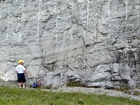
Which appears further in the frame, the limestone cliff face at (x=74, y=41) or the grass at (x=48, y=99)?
the limestone cliff face at (x=74, y=41)

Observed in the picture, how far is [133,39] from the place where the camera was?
20.8 m

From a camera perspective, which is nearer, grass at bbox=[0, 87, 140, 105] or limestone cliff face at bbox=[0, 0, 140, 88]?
grass at bbox=[0, 87, 140, 105]

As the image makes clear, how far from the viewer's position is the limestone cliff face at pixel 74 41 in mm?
20516

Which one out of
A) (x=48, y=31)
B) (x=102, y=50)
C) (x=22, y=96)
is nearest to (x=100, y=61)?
(x=102, y=50)

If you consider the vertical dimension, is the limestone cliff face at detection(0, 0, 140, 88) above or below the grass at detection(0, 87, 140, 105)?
above

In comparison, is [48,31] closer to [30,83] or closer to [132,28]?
[30,83]

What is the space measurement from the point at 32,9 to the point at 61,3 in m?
2.34

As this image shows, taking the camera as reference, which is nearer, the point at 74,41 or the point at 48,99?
the point at 48,99

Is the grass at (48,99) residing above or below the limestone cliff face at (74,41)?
below

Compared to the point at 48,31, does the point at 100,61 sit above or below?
below

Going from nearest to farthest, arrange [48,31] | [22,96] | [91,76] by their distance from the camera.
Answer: [22,96] → [91,76] → [48,31]

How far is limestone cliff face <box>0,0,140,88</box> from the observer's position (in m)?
20.5

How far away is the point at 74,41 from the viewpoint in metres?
21.5

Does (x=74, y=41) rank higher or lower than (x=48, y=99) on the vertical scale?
higher
